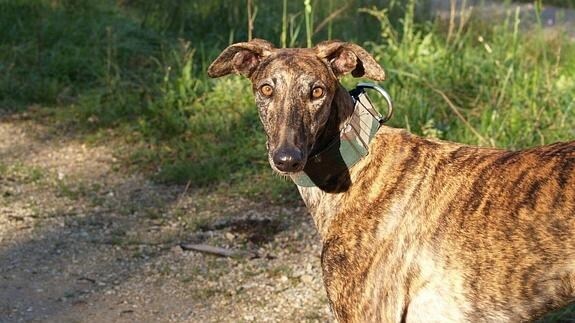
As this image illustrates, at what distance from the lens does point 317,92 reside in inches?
159

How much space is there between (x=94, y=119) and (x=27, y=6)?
177cm

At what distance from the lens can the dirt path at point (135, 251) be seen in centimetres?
512

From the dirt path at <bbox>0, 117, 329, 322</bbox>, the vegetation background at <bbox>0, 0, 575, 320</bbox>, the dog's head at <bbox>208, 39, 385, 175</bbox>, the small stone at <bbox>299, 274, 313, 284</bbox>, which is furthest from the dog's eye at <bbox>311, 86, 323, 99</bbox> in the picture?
the vegetation background at <bbox>0, 0, 575, 320</bbox>

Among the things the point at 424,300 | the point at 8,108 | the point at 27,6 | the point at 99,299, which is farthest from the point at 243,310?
the point at 27,6

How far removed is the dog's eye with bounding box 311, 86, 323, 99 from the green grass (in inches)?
91.1

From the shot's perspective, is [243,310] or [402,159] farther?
[243,310]

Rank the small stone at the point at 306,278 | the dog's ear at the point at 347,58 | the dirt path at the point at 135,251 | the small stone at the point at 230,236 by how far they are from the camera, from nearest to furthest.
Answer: the dog's ear at the point at 347,58, the dirt path at the point at 135,251, the small stone at the point at 306,278, the small stone at the point at 230,236

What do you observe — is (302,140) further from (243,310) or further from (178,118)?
(178,118)

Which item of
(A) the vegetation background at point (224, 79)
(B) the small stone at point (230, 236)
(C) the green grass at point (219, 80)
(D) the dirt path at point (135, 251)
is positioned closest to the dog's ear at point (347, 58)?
(D) the dirt path at point (135, 251)

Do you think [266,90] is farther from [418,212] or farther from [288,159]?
[418,212]

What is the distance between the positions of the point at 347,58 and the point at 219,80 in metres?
3.26

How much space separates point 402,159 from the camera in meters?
4.08

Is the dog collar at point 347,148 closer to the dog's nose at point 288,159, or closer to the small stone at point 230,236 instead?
the dog's nose at point 288,159

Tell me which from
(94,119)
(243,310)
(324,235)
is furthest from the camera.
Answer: (94,119)
